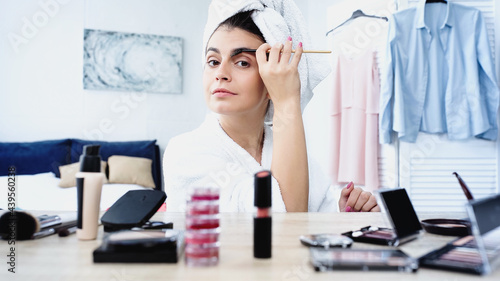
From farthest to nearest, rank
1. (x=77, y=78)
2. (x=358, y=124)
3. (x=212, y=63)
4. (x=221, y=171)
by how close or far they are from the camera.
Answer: (x=77, y=78)
(x=358, y=124)
(x=212, y=63)
(x=221, y=171)

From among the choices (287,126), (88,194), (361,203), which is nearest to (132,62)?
(287,126)

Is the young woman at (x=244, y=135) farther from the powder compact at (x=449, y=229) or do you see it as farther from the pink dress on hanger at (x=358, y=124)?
the pink dress on hanger at (x=358, y=124)

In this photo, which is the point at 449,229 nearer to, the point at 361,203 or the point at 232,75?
the point at 361,203

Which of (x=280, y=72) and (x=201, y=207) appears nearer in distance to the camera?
(x=201, y=207)

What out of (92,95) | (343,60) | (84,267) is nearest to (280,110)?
(84,267)

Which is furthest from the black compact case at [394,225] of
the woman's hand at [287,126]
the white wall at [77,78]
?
the white wall at [77,78]

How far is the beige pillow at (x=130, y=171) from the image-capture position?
3.05m

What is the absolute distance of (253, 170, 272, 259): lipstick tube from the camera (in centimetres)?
51

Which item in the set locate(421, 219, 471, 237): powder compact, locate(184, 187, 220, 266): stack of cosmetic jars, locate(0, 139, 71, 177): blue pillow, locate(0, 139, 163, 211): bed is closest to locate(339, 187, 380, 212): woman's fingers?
locate(421, 219, 471, 237): powder compact

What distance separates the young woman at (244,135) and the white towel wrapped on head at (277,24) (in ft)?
0.08

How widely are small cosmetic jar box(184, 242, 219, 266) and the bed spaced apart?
2162mm

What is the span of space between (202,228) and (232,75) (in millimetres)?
599

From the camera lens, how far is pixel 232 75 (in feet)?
3.33

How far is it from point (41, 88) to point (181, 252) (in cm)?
349
